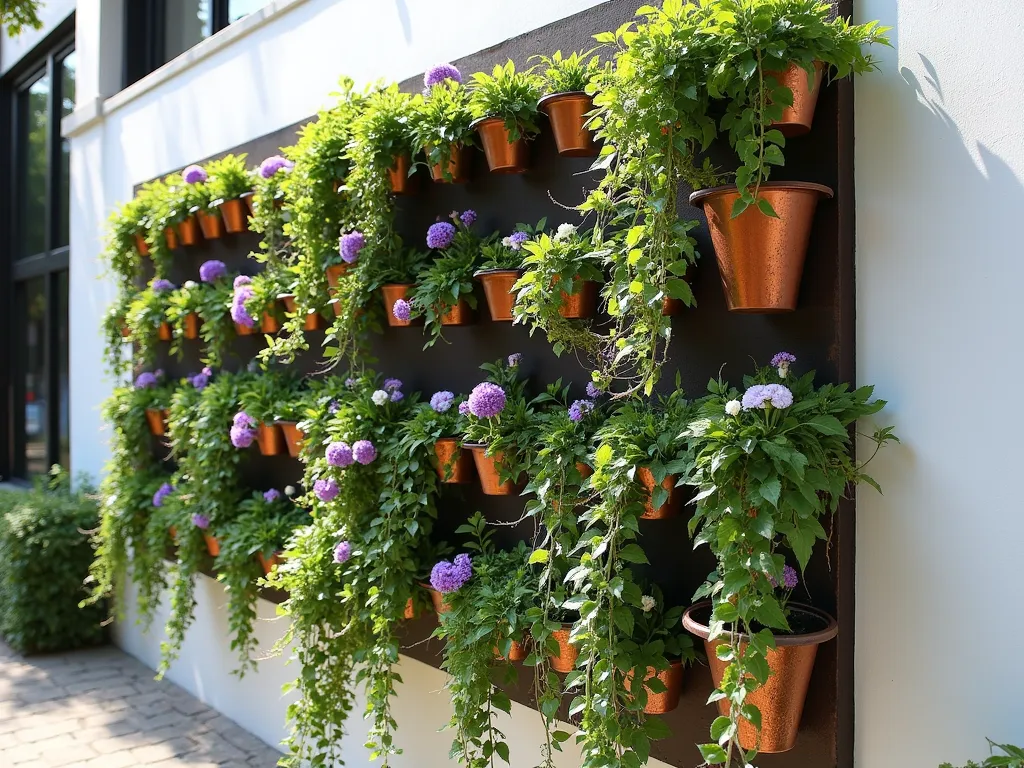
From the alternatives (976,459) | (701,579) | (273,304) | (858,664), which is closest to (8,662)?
(273,304)

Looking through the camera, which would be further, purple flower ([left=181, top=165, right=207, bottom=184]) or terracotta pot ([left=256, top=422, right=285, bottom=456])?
purple flower ([left=181, top=165, right=207, bottom=184])

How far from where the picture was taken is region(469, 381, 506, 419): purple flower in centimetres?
215

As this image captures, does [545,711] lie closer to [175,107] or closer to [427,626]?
[427,626]

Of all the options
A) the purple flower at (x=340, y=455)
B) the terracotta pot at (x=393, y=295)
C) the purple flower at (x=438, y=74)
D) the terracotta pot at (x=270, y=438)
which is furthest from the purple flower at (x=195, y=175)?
the purple flower at (x=340, y=455)

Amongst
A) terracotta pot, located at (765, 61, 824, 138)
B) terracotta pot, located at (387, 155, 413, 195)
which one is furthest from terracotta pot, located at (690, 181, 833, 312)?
terracotta pot, located at (387, 155, 413, 195)

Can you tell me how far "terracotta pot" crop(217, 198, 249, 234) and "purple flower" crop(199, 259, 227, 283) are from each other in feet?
0.61

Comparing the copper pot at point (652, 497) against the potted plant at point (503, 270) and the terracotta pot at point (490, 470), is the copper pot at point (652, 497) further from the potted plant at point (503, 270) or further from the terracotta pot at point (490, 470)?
the potted plant at point (503, 270)

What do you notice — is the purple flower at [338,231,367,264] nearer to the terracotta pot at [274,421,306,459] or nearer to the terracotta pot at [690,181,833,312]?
the terracotta pot at [274,421,306,459]

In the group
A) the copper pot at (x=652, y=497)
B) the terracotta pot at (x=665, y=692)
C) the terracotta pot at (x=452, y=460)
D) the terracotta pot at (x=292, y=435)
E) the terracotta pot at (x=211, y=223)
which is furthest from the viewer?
the terracotta pot at (x=211, y=223)

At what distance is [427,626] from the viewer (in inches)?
103

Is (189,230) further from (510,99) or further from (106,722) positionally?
(106,722)

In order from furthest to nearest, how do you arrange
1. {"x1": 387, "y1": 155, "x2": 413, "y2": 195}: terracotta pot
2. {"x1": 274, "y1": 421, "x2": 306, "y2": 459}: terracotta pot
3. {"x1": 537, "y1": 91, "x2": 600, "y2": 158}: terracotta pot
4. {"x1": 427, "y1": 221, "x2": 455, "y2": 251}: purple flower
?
{"x1": 274, "y1": 421, "x2": 306, "y2": 459}: terracotta pot, {"x1": 387, "y1": 155, "x2": 413, "y2": 195}: terracotta pot, {"x1": 427, "y1": 221, "x2": 455, "y2": 251}: purple flower, {"x1": 537, "y1": 91, "x2": 600, "y2": 158}: terracotta pot

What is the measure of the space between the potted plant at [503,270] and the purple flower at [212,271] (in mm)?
1647

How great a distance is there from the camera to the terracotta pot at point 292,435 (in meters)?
2.92
